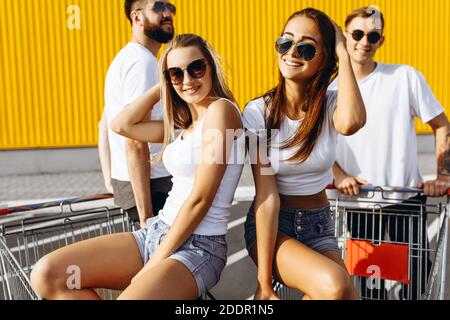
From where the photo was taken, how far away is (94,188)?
9531mm

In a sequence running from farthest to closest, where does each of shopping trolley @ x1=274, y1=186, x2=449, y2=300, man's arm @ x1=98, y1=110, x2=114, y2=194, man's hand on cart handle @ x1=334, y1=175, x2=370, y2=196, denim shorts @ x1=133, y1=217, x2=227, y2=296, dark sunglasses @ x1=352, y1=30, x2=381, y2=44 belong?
man's arm @ x1=98, y1=110, x2=114, y2=194, dark sunglasses @ x1=352, y1=30, x2=381, y2=44, man's hand on cart handle @ x1=334, y1=175, x2=370, y2=196, shopping trolley @ x1=274, y1=186, x2=449, y2=300, denim shorts @ x1=133, y1=217, x2=227, y2=296

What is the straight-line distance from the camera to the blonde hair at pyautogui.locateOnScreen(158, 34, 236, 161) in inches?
98.5

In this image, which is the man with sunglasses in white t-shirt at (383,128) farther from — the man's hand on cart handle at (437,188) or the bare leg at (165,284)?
the bare leg at (165,284)

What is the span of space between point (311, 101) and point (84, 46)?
9404 mm

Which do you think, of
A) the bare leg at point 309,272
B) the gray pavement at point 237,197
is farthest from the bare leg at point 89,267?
the gray pavement at point 237,197

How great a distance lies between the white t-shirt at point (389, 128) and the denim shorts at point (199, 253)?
55.5 inches

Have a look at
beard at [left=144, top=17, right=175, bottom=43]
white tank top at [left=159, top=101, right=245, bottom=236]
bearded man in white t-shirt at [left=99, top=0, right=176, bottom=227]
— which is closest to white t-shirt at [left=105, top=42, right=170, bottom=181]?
bearded man in white t-shirt at [left=99, top=0, right=176, bottom=227]

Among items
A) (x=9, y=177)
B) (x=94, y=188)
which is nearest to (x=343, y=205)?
(x=94, y=188)

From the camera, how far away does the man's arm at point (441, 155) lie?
312cm

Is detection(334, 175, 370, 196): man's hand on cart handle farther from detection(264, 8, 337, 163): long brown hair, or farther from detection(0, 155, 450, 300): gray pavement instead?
detection(0, 155, 450, 300): gray pavement

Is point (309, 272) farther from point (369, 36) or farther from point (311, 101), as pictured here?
point (369, 36)

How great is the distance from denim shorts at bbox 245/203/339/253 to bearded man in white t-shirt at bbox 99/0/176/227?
2.63 feet
